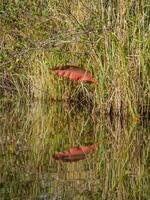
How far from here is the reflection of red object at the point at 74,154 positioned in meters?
6.48

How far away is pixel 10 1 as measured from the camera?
1076 cm

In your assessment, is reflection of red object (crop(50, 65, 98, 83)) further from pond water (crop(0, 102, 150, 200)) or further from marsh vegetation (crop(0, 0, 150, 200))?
pond water (crop(0, 102, 150, 200))

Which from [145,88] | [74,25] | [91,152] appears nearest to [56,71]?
[74,25]

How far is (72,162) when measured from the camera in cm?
631

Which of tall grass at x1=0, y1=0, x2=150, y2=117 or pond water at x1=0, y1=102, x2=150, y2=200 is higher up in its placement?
tall grass at x1=0, y1=0, x2=150, y2=117

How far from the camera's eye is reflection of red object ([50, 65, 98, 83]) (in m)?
8.97

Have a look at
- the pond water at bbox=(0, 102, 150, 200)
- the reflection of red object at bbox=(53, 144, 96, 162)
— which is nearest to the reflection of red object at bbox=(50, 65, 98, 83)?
the pond water at bbox=(0, 102, 150, 200)

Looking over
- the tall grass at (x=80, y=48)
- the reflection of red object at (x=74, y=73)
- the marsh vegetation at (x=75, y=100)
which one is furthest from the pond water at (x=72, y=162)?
the reflection of red object at (x=74, y=73)

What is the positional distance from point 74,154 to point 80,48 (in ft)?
9.99

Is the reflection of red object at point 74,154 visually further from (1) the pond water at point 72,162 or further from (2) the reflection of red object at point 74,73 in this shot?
(2) the reflection of red object at point 74,73

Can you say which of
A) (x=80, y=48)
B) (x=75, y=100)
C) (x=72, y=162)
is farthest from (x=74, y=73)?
(x=72, y=162)

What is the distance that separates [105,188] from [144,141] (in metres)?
2.09

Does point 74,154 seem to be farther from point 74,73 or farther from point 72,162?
point 74,73

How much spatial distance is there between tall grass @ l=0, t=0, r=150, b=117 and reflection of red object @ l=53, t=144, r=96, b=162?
1.51 meters
